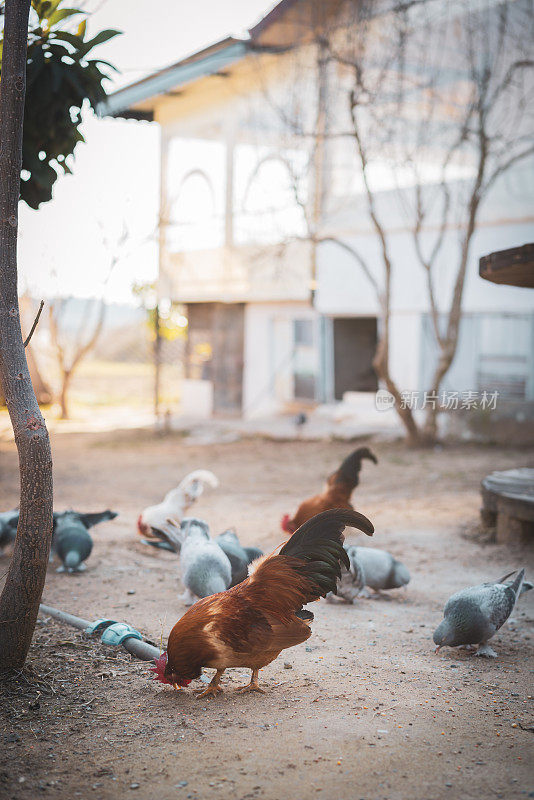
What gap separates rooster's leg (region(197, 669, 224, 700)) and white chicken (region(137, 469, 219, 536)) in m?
2.68

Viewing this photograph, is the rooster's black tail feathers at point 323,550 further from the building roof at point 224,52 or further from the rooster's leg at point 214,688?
the building roof at point 224,52

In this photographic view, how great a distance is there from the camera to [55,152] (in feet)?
14.8

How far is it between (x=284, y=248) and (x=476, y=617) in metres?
10.3

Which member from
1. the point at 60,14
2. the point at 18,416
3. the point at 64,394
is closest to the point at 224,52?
the point at 64,394

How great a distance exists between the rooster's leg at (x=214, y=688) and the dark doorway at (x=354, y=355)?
12.7 metres

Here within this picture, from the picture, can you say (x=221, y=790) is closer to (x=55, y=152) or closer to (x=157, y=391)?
(x=55, y=152)

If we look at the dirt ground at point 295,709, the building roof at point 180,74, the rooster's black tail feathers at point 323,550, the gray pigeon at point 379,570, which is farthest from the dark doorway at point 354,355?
the rooster's black tail feathers at point 323,550

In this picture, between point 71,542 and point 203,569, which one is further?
point 71,542

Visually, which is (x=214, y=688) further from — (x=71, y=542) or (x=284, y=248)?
(x=284, y=248)

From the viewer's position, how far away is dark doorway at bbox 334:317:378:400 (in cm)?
1606

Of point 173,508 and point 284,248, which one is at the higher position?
point 284,248

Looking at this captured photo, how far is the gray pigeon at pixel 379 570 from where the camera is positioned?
17.2 feet

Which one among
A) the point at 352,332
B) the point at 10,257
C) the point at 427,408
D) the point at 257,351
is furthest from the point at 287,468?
the point at 10,257

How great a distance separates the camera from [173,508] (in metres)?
6.70
